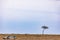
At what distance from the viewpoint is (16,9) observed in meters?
4.18

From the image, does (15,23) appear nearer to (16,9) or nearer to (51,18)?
(16,9)

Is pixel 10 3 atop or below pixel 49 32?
atop

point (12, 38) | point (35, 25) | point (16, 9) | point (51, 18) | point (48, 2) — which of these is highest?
point (48, 2)

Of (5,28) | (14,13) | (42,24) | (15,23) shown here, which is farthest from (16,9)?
(42,24)

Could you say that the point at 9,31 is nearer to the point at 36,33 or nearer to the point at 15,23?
the point at 15,23

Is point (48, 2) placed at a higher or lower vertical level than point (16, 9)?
higher

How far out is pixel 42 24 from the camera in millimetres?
4273

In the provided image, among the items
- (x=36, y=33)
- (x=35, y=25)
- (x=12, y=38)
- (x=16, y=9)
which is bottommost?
(x=12, y=38)

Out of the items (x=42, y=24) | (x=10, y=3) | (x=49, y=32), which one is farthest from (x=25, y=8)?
(x=49, y=32)

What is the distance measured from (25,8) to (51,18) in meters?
1.00

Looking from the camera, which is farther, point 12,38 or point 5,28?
point 5,28

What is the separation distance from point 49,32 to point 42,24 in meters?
0.38

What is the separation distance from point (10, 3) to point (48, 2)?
53.6 inches

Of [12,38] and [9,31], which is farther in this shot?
[9,31]
